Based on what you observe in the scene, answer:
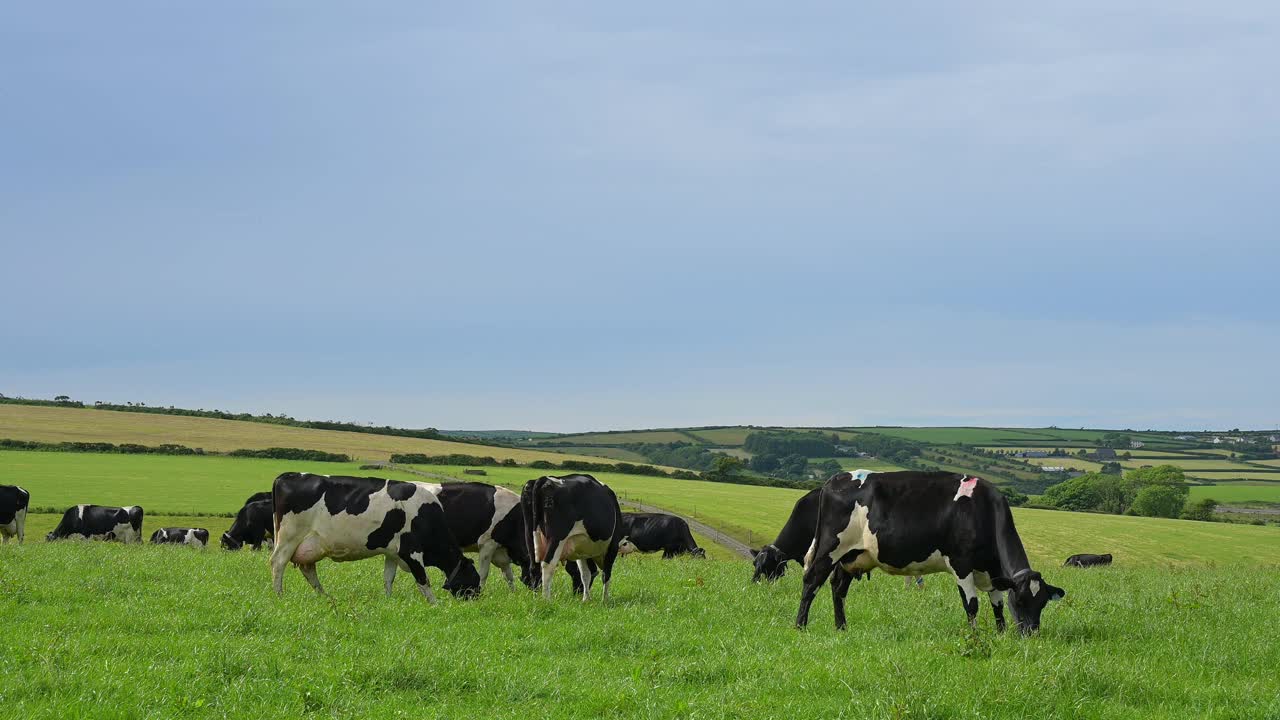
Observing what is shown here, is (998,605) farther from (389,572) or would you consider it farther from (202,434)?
(202,434)

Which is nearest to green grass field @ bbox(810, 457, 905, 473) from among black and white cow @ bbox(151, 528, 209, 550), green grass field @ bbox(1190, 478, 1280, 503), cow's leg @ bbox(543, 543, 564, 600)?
green grass field @ bbox(1190, 478, 1280, 503)

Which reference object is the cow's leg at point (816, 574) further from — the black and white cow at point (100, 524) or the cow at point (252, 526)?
the black and white cow at point (100, 524)

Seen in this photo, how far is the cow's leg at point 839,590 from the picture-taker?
13.2 metres

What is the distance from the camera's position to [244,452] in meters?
95.8

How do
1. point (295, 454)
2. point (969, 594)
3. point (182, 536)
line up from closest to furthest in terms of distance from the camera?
point (969, 594) → point (182, 536) → point (295, 454)

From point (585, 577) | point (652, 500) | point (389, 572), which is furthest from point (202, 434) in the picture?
point (585, 577)

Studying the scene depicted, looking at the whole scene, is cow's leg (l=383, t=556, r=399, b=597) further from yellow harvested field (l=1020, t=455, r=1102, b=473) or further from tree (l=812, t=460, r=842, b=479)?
yellow harvested field (l=1020, t=455, r=1102, b=473)

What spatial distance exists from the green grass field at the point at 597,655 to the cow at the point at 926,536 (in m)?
0.76

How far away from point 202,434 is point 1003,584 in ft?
358

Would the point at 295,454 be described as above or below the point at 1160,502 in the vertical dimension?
above

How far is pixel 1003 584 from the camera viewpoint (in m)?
12.5

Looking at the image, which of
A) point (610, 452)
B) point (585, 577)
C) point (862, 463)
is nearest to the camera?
point (585, 577)

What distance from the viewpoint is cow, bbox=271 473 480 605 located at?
1552cm

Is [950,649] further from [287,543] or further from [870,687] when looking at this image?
[287,543]
